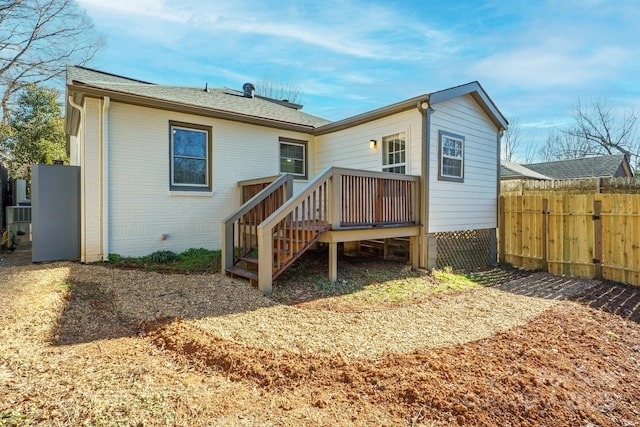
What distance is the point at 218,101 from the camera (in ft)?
30.4

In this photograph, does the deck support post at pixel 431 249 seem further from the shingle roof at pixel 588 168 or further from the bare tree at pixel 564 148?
the bare tree at pixel 564 148

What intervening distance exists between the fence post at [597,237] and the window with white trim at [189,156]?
28.5 feet

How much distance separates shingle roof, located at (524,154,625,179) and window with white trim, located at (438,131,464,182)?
17.1 meters

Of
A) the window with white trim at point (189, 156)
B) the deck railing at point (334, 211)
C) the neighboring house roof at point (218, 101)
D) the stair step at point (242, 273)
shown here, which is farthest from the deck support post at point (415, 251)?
the window with white trim at point (189, 156)

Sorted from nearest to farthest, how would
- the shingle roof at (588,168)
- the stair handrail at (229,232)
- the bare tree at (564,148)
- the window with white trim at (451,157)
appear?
the stair handrail at (229,232)
the window with white trim at (451,157)
the shingle roof at (588,168)
the bare tree at (564,148)

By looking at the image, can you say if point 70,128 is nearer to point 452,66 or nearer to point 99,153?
point 99,153

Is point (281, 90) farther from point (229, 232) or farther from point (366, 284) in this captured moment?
point (366, 284)

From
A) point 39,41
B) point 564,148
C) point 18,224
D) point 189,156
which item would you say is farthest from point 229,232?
point 564,148

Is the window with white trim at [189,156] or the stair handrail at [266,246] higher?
the window with white trim at [189,156]

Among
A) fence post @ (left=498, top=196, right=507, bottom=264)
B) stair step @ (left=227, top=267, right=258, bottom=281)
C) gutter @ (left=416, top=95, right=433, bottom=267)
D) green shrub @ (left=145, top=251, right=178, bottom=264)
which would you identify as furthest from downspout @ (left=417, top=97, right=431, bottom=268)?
green shrub @ (left=145, top=251, right=178, bottom=264)

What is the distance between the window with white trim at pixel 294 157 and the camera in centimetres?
983

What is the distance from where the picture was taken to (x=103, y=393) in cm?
243

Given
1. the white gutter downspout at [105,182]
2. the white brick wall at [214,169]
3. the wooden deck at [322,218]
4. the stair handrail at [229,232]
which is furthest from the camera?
the white brick wall at [214,169]

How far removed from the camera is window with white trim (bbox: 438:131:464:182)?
771 cm
